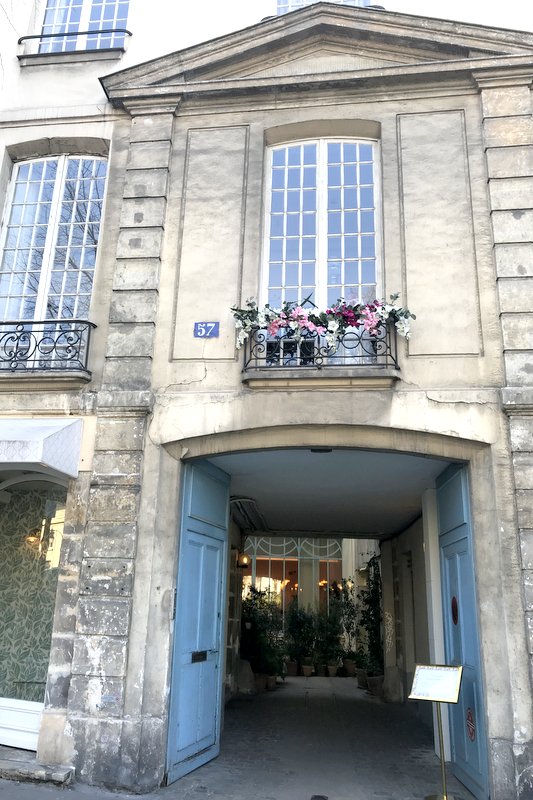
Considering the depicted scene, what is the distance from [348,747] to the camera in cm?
728

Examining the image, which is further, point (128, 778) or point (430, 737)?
point (430, 737)

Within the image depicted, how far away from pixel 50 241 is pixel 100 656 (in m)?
4.54

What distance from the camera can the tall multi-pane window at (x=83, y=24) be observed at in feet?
26.5

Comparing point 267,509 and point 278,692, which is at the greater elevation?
point 267,509

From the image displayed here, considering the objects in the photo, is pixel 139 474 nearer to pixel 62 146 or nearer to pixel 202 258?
pixel 202 258

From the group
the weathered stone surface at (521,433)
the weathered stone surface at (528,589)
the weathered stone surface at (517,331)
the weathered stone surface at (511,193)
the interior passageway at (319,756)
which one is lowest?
the interior passageway at (319,756)

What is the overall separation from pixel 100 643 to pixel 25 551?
165 centimetres

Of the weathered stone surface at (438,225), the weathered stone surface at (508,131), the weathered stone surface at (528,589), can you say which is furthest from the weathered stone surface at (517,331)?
the weathered stone surface at (528,589)

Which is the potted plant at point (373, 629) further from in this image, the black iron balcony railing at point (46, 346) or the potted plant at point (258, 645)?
the black iron balcony railing at point (46, 346)

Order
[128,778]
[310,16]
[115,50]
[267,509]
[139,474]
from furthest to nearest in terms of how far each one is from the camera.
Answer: [267,509], [115,50], [310,16], [139,474], [128,778]

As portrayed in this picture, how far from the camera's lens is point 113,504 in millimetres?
6000

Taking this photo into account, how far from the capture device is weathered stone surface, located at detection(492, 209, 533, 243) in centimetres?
617

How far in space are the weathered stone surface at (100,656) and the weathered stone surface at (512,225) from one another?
17.1ft

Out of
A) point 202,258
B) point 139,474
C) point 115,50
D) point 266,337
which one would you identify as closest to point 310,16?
point 115,50
